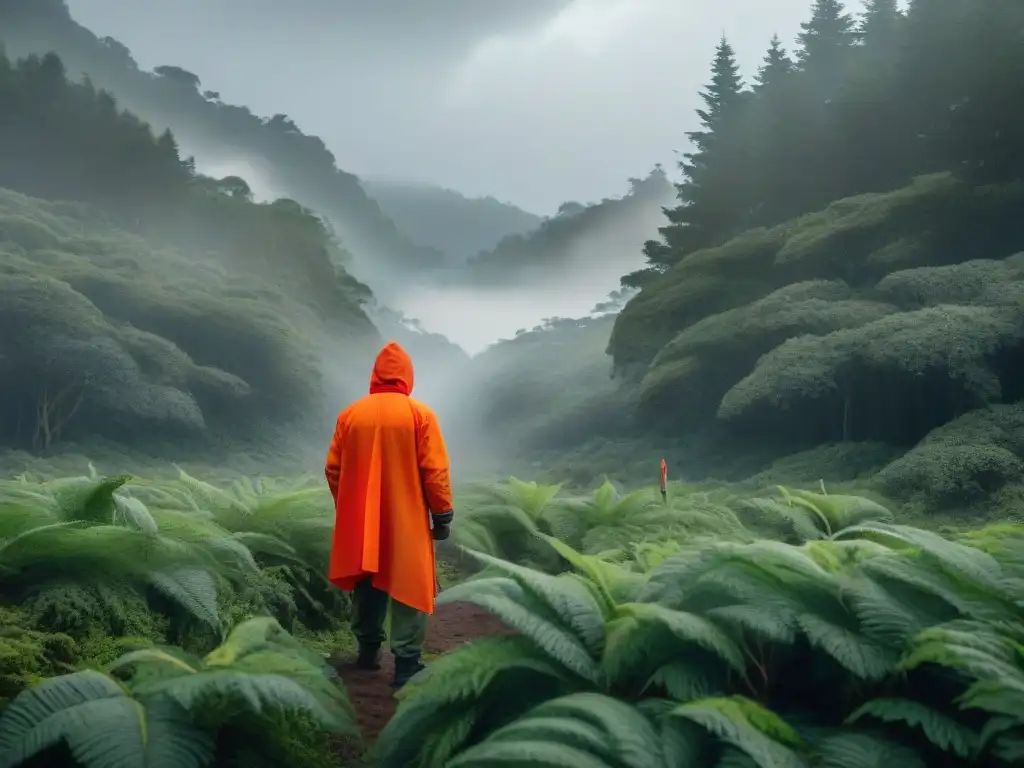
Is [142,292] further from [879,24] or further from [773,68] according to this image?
[879,24]

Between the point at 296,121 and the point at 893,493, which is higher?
the point at 296,121

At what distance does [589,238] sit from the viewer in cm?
1526

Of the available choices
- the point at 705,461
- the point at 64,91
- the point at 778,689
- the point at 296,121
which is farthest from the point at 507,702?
the point at 64,91

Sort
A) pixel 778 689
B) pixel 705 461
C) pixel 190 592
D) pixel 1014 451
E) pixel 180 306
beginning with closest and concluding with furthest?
pixel 778 689 → pixel 190 592 → pixel 1014 451 → pixel 705 461 → pixel 180 306

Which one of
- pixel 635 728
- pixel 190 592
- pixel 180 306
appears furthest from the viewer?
pixel 180 306

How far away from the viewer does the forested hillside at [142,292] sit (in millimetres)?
10359

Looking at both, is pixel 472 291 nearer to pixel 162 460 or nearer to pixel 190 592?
pixel 162 460

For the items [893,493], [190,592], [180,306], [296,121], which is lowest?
[893,493]

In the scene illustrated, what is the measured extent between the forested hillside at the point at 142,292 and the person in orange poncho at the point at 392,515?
7852mm

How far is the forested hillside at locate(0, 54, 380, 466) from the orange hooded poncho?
7.88 metres

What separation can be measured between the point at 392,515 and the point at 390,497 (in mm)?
72

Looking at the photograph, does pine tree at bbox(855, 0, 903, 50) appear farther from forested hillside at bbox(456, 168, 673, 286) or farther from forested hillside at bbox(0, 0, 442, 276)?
forested hillside at bbox(0, 0, 442, 276)

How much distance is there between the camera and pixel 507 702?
2.28 metres

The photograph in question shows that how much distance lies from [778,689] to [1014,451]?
6.33 meters
